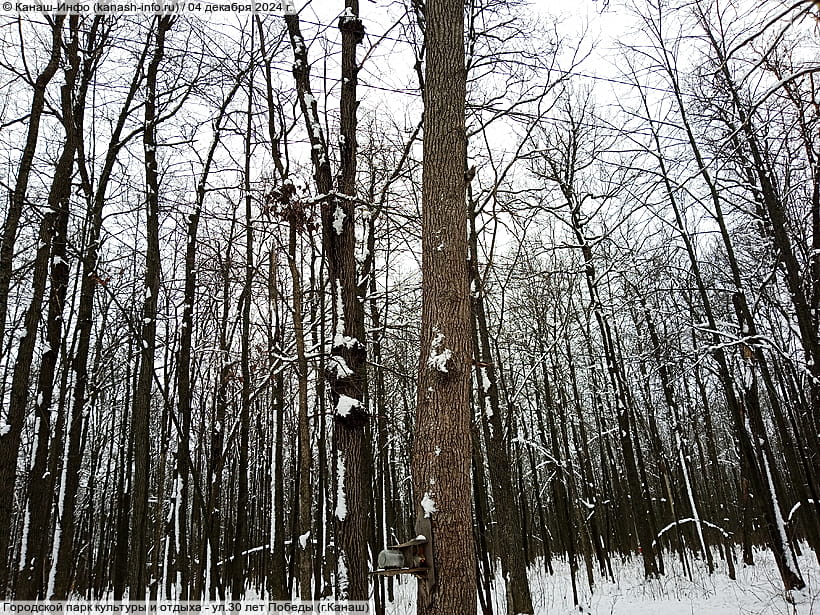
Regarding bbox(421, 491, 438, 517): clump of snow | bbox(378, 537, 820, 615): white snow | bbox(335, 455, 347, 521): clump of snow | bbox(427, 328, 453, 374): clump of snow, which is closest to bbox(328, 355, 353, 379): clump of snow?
bbox(335, 455, 347, 521): clump of snow

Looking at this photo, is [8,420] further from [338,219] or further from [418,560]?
[418,560]

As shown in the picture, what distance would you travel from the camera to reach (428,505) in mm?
3365

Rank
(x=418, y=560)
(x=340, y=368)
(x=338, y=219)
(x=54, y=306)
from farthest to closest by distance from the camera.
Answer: (x=54, y=306)
(x=338, y=219)
(x=340, y=368)
(x=418, y=560)

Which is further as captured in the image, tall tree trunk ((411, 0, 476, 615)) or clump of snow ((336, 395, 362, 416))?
clump of snow ((336, 395, 362, 416))

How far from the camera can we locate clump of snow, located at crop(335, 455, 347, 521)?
18.0ft

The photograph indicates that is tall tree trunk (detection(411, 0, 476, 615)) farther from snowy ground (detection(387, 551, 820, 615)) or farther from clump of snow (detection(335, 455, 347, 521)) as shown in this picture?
snowy ground (detection(387, 551, 820, 615))

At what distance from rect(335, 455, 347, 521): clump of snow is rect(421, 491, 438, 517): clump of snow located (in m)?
2.36

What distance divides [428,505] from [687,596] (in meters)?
9.87

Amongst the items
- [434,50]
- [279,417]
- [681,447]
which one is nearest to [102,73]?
[279,417]

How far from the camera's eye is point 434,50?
14.3ft

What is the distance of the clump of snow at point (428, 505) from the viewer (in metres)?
3.34

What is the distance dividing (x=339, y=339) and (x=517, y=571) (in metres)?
4.76

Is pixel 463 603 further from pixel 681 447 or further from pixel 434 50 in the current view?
pixel 681 447

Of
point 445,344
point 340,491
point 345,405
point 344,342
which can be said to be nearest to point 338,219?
point 344,342
